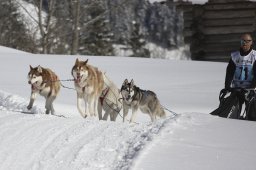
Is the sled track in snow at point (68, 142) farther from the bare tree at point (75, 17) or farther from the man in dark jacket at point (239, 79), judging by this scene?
the bare tree at point (75, 17)

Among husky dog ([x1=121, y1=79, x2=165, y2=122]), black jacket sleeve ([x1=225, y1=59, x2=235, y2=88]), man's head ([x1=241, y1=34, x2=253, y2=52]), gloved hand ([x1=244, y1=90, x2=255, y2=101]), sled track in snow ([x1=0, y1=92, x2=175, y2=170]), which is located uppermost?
man's head ([x1=241, y1=34, x2=253, y2=52])

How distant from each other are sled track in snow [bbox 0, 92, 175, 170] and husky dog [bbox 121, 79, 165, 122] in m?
1.42

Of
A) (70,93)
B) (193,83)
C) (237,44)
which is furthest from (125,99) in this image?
(237,44)

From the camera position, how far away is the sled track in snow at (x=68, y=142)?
→ 19.1 feet

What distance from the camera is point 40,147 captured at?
21.0 ft

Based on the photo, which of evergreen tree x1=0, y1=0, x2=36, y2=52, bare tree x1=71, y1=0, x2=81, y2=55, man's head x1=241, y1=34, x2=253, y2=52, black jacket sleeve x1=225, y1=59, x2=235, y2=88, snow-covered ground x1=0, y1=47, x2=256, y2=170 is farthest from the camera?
evergreen tree x1=0, y1=0, x2=36, y2=52

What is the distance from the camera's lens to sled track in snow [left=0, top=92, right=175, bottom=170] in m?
5.82

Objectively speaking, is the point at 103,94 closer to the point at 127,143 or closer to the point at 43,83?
the point at 43,83

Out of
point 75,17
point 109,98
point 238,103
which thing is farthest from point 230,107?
point 75,17

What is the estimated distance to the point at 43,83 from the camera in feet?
30.6

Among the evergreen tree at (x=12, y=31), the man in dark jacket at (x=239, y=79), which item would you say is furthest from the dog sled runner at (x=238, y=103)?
the evergreen tree at (x=12, y=31)

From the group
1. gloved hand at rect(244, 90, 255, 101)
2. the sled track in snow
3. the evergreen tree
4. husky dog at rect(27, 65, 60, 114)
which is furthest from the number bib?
the evergreen tree

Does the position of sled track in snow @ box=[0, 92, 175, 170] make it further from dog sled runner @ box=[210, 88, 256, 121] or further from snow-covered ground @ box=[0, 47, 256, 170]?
dog sled runner @ box=[210, 88, 256, 121]

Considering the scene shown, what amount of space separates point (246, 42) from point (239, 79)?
584mm
